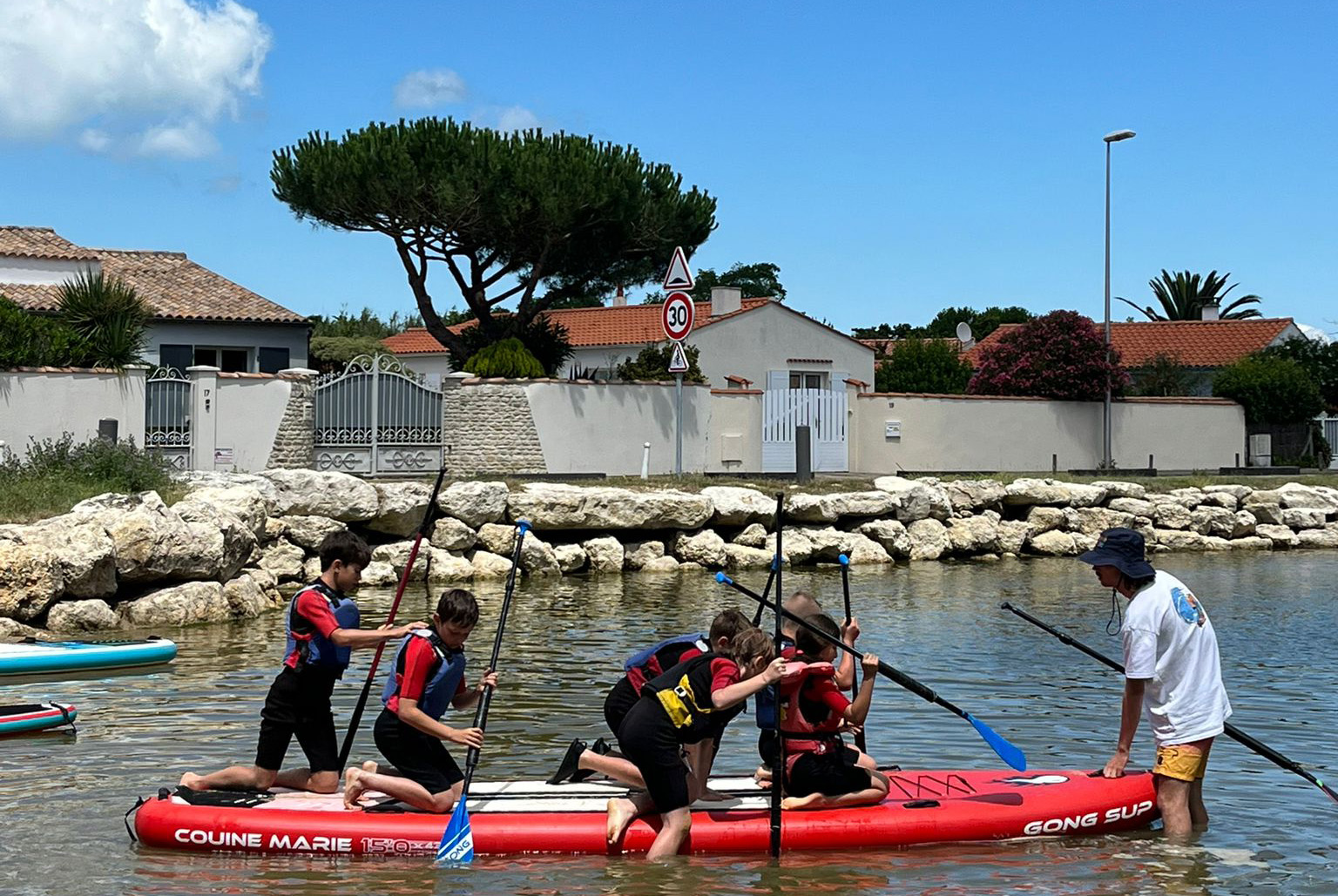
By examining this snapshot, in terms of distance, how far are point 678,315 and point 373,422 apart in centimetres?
503

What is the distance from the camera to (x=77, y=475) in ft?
60.1

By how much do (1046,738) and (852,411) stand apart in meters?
19.3

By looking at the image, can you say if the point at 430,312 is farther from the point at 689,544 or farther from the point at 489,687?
the point at 489,687

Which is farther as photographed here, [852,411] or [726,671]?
[852,411]

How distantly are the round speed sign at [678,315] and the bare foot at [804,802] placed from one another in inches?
616

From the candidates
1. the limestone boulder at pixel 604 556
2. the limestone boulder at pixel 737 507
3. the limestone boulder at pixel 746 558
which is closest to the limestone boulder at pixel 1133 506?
the limestone boulder at pixel 737 507

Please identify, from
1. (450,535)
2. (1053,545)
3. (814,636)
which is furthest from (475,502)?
(814,636)

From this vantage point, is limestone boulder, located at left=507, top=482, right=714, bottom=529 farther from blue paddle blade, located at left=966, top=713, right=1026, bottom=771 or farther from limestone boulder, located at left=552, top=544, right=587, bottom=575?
blue paddle blade, located at left=966, top=713, right=1026, bottom=771

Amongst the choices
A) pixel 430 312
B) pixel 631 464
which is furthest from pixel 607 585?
pixel 430 312

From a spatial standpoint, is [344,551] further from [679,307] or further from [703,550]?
[679,307]

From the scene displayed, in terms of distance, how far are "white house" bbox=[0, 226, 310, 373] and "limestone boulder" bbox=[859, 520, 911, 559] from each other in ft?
46.6

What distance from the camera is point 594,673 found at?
13.2m

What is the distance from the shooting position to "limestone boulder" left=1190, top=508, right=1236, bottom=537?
26.9 meters

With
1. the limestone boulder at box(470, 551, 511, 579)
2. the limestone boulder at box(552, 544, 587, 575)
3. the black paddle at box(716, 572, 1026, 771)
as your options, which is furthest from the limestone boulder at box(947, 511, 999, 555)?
the black paddle at box(716, 572, 1026, 771)
